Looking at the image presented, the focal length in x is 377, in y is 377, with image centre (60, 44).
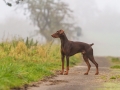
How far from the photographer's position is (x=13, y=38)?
2245 cm

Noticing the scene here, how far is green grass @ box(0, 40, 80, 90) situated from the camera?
32.7 ft

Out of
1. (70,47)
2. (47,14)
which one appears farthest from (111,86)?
(47,14)

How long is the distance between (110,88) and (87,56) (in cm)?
526

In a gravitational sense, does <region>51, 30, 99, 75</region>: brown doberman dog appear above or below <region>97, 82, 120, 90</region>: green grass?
above

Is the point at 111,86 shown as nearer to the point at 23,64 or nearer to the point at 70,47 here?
the point at 70,47

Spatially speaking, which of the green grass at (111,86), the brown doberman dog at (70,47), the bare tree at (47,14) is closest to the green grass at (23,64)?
the brown doberman dog at (70,47)

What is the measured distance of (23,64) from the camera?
50.3 ft

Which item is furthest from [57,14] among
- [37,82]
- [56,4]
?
[37,82]

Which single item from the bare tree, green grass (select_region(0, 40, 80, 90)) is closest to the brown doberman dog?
green grass (select_region(0, 40, 80, 90))

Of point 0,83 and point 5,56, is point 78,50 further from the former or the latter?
point 0,83

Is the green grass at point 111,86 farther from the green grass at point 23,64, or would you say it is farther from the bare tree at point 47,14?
the bare tree at point 47,14

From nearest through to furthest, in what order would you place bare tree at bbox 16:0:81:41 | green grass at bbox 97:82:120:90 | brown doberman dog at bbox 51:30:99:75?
green grass at bbox 97:82:120:90 → brown doberman dog at bbox 51:30:99:75 → bare tree at bbox 16:0:81:41

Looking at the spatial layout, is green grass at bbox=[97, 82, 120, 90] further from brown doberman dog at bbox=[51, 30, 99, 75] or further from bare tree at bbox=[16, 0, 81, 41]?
bare tree at bbox=[16, 0, 81, 41]

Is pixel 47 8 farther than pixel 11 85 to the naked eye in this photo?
Yes
